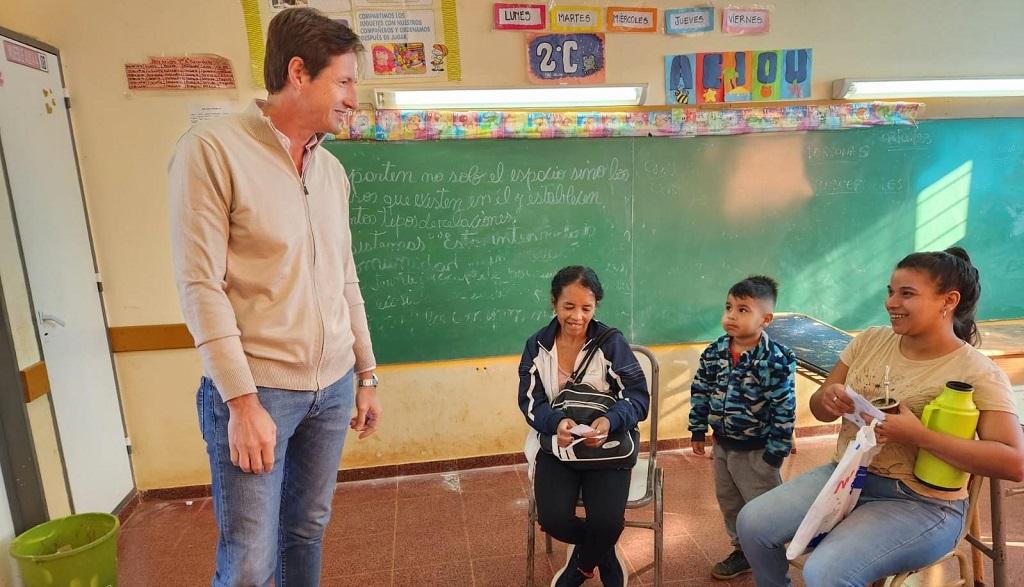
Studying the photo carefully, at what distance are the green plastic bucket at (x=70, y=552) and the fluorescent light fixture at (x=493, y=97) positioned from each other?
1.99m

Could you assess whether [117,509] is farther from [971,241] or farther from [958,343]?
[971,241]

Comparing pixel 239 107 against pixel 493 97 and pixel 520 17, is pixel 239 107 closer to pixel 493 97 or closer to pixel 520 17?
pixel 493 97

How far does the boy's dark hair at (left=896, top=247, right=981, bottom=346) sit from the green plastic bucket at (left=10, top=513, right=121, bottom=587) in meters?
2.63

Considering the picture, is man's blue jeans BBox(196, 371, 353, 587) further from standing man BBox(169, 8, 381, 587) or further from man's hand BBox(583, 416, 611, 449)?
man's hand BBox(583, 416, 611, 449)

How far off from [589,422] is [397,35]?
1940mm

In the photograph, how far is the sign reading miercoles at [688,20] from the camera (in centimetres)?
280

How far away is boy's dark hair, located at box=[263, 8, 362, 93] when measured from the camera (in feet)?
3.76

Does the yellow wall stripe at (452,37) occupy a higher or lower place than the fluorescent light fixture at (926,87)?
higher

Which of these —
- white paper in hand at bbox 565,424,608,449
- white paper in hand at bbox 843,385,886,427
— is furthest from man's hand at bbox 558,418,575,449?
white paper in hand at bbox 843,385,886,427

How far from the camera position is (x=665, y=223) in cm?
302

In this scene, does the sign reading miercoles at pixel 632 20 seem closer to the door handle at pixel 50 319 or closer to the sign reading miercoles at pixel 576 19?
the sign reading miercoles at pixel 576 19

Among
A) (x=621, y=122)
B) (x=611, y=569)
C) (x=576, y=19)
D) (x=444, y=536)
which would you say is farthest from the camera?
(x=621, y=122)

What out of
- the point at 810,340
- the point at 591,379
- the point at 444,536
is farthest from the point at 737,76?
the point at 444,536

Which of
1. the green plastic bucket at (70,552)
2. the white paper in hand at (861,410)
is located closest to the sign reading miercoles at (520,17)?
the white paper in hand at (861,410)
